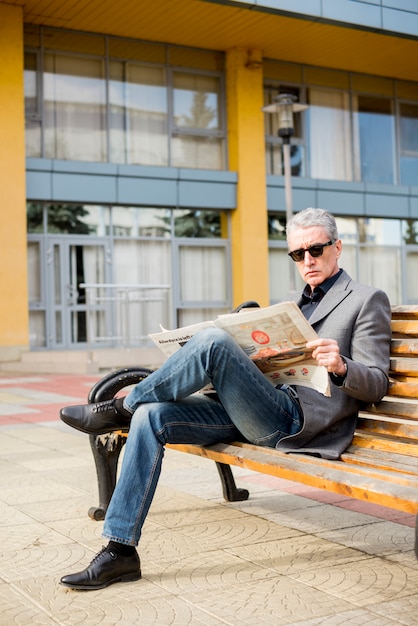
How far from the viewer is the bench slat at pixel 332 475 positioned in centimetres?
288

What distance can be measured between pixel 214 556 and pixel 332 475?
89 cm

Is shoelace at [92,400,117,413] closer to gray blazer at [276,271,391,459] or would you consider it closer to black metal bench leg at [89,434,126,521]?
black metal bench leg at [89,434,126,521]

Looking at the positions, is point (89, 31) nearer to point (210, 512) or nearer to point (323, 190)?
point (323, 190)

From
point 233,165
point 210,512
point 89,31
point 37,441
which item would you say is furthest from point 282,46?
point 210,512

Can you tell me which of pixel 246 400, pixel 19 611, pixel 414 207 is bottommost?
pixel 19 611

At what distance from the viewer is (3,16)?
60.7 feet

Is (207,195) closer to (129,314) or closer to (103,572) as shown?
(129,314)

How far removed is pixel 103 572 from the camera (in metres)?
3.40

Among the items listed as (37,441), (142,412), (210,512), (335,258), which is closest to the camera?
(142,412)

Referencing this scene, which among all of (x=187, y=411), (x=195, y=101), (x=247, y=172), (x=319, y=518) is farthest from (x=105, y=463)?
(x=195, y=101)

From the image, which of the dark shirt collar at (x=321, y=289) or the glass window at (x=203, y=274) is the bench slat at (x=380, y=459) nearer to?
the dark shirt collar at (x=321, y=289)

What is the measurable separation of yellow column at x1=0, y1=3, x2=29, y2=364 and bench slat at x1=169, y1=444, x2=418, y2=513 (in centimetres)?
1517

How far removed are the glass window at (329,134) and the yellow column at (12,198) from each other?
827cm

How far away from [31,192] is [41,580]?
1614 cm
